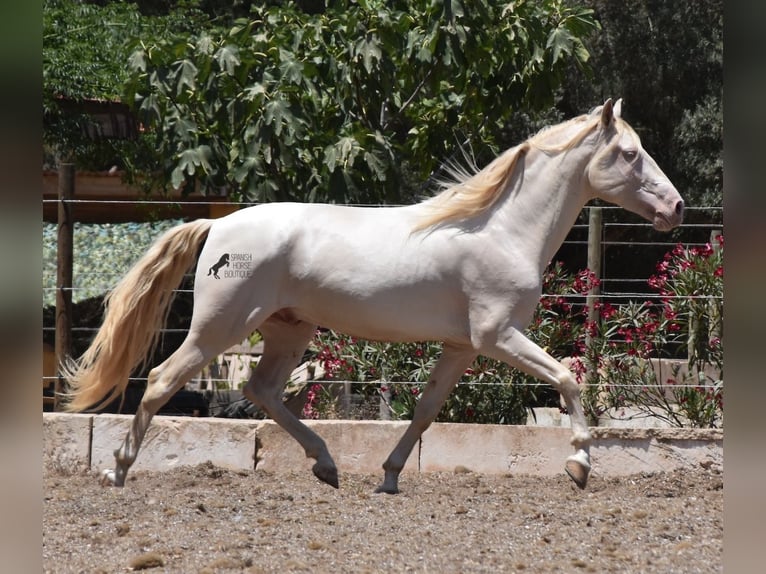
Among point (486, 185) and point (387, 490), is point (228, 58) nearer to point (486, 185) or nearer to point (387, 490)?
point (486, 185)

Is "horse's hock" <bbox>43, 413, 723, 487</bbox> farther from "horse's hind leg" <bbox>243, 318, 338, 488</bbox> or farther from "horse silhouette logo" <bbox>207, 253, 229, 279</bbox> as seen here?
"horse silhouette logo" <bbox>207, 253, 229, 279</bbox>

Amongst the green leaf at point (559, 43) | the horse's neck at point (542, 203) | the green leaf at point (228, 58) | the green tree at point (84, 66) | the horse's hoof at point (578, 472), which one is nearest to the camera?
the horse's hoof at point (578, 472)

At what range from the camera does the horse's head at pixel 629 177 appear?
5.32 metres

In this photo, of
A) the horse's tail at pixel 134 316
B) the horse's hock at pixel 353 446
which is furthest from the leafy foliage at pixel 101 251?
the horse's tail at pixel 134 316

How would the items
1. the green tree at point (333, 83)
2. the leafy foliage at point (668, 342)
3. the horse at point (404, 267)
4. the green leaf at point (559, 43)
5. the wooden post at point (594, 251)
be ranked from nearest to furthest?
the horse at point (404, 267), the leafy foliage at point (668, 342), the wooden post at point (594, 251), the green tree at point (333, 83), the green leaf at point (559, 43)

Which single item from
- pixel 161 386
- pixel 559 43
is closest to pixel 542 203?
pixel 161 386

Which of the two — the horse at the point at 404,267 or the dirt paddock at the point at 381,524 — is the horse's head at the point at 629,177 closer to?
the horse at the point at 404,267

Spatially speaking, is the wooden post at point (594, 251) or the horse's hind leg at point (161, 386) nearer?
the horse's hind leg at point (161, 386)

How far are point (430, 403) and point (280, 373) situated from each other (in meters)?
0.88

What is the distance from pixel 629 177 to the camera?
5379mm

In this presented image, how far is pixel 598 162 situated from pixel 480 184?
63 centimetres
